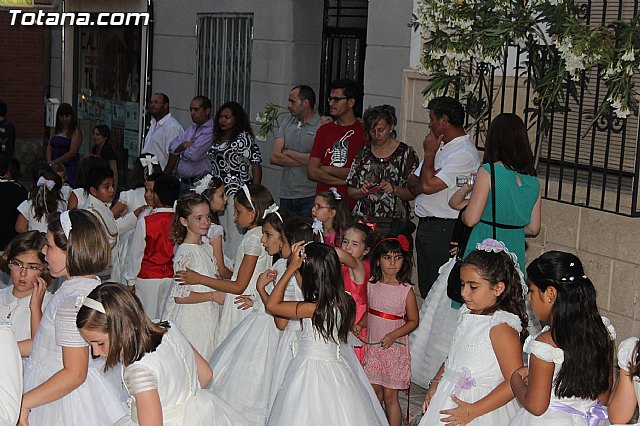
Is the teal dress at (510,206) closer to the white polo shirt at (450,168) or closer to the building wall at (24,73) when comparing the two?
the white polo shirt at (450,168)

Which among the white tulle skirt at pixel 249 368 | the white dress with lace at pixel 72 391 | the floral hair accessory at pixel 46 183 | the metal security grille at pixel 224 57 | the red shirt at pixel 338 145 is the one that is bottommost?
the white tulle skirt at pixel 249 368

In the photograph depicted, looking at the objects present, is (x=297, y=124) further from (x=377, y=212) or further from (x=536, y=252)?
(x=536, y=252)

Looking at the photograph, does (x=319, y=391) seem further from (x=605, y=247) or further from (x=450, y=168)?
(x=605, y=247)

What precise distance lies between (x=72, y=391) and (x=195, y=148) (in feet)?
20.4

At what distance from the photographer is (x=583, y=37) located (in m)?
6.81

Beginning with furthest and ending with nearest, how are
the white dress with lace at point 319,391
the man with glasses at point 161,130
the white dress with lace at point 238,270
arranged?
1. the man with glasses at point 161,130
2. the white dress with lace at point 238,270
3. the white dress with lace at point 319,391

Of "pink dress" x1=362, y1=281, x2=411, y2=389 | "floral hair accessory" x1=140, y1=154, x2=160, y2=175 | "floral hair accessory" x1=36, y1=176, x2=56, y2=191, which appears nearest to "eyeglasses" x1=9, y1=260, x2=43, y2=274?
"pink dress" x1=362, y1=281, x2=411, y2=389

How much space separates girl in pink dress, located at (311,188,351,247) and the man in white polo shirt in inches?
26.3

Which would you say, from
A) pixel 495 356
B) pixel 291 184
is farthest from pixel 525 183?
pixel 291 184

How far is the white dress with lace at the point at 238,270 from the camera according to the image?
297 inches

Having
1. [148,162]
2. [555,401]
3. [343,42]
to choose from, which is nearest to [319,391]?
[555,401]

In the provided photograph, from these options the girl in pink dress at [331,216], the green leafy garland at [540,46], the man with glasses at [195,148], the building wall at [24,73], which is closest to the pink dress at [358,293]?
the girl in pink dress at [331,216]

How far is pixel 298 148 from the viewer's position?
394 inches

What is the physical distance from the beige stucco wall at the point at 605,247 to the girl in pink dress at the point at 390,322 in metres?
1.54
